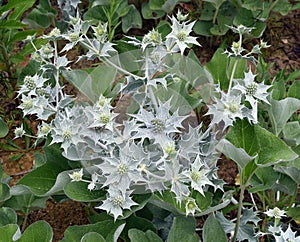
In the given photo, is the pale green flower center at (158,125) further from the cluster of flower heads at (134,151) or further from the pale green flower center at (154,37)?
the pale green flower center at (154,37)

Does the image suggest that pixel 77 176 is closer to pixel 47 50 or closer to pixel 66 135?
pixel 66 135

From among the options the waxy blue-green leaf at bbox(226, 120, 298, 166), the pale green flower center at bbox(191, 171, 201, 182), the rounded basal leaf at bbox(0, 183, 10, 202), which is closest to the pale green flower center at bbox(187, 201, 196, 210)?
the pale green flower center at bbox(191, 171, 201, 182)

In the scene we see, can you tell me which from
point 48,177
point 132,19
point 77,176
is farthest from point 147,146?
point 132,19

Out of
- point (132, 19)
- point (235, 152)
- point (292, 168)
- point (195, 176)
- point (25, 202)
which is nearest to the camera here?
point (195, 176)

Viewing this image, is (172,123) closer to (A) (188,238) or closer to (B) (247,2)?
(A) (188,238)

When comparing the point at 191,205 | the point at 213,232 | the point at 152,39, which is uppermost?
the point at 152,39

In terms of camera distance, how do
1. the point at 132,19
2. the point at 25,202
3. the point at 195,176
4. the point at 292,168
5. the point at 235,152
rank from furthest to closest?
the point at 132,19 → the point at 25,202 → the point at 292,168 → the point at 235,152 → the point at 195,176

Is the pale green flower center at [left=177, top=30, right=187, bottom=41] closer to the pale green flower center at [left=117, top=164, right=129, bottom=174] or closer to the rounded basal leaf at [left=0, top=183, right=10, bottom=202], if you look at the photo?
the pale green flower center at [left=117, top=164, right=129, bottom=174]

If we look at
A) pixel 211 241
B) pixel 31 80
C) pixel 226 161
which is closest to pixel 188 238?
pixel 211 241
